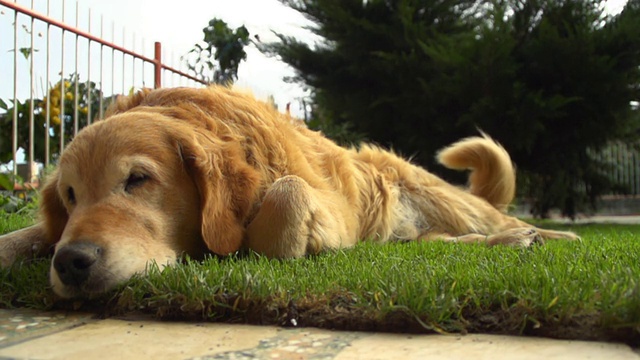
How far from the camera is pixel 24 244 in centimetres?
254

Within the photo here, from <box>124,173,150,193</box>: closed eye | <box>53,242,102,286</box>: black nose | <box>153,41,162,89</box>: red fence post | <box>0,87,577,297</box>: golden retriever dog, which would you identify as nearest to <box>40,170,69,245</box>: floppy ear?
<box>0,87,577,297</box>: golden retriever dog

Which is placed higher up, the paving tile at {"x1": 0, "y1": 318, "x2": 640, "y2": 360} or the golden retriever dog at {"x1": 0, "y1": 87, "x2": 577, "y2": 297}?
the golden retriever dog at {"x1": 0, "y1": 87, "x2": 577, "y2": 297}

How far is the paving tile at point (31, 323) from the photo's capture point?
1.48 m

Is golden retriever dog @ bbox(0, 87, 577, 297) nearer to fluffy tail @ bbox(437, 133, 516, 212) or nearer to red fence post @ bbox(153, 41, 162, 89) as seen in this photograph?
fluffy tail @ bbox(437, 133, 516, 212)

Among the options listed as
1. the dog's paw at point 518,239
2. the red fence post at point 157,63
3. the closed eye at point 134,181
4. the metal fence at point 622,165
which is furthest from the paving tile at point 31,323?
the metal fence at point 622,165

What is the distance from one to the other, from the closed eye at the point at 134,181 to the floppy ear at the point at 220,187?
204 mm

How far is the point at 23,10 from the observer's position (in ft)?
16.2

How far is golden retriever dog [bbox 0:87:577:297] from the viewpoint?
6.46ft

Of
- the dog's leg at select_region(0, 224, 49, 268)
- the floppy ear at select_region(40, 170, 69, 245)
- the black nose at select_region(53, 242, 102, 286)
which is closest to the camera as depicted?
the black nose at select_region(53, 242, 102, 286)

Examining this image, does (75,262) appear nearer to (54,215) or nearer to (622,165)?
(54,215)

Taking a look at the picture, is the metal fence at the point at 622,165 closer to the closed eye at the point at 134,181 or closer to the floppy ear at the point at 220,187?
the floppy ear at the point at 220,187

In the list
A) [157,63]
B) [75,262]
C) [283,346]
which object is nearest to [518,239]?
[283,346]

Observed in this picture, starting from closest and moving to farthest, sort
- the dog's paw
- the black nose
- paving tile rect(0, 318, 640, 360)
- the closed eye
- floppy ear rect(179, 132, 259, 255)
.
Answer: paving tile rect(0, 318, 640, 360) < the black nose < the closed eye < floppy ear rect(179, 132, 259, 255) < the dog's paw

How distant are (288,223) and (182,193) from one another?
45 cm
